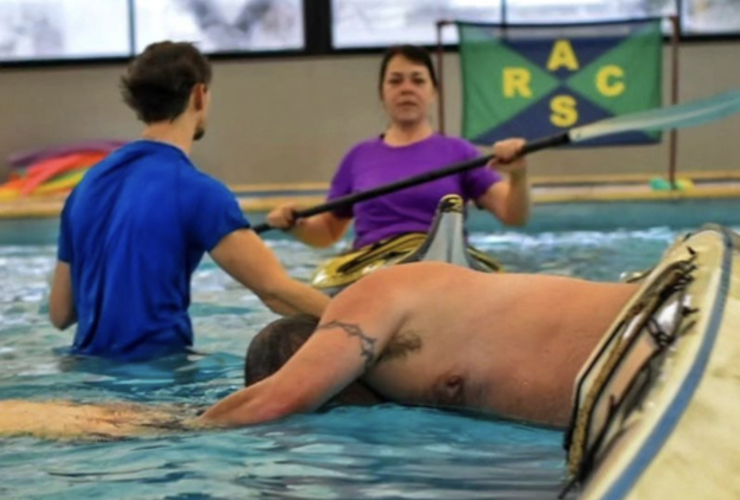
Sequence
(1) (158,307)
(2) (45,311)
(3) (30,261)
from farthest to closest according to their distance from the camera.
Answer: (3) (30,261) → (2) (45,311) → (1) (158,307)

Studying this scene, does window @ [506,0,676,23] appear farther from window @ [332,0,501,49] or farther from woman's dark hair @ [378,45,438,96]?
woman's dark hair @ [378,45,438,96]

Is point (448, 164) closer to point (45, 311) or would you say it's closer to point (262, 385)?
point (45, 311)

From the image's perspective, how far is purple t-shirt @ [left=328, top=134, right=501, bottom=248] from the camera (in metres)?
4.88

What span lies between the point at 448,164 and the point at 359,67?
18.1 feet

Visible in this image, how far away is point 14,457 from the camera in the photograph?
2.68 m

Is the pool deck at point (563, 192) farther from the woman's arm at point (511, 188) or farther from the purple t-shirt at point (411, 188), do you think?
the woman's arm at point (511, 188)

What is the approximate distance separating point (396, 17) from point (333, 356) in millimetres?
8091

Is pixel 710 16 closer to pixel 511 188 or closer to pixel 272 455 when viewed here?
pixel 511 188

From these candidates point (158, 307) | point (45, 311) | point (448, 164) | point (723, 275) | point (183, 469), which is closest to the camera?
point (723, 275)

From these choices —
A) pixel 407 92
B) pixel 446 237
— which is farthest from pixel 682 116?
pixel 407 92

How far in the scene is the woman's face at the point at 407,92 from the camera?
15.9ft

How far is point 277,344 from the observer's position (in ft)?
9.07

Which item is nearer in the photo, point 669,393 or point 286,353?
point 669,393

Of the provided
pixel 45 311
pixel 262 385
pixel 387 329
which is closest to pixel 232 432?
pixel 262 385
